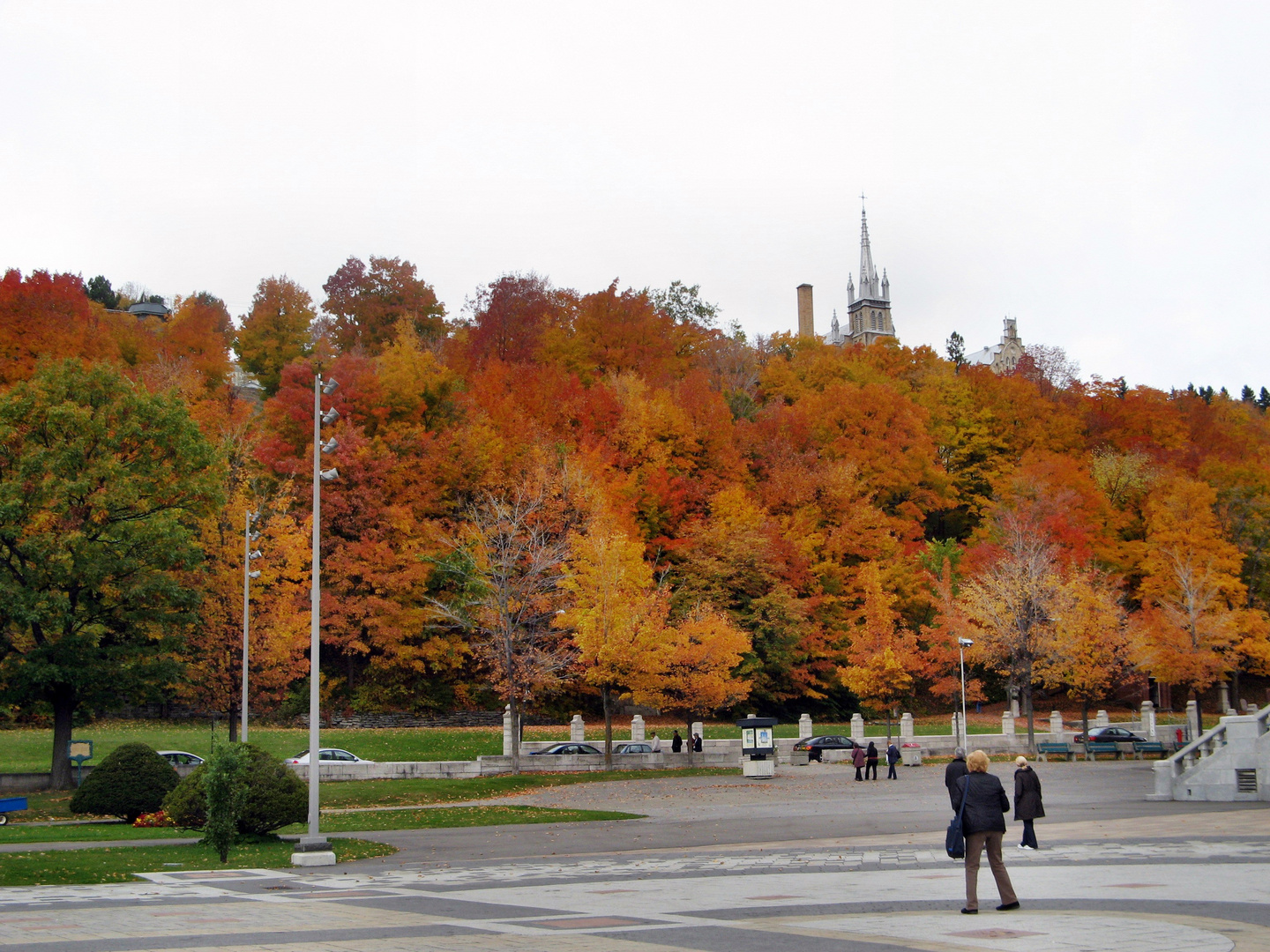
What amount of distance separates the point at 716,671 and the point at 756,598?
12.5 metres

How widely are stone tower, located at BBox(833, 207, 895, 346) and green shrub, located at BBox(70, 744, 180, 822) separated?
143 metres

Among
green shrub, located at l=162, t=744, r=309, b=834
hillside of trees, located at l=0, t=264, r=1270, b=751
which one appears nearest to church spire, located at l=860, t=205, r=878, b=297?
hillside of trees, located at l=0, t=264, r=1270, b=751

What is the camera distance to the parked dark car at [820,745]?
48625 millimetres

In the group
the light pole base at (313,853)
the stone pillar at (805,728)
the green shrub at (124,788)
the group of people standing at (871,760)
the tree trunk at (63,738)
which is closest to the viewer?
the light pole base at (313,853)

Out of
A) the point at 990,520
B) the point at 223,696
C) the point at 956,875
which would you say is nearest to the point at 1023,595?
the point at 990,520

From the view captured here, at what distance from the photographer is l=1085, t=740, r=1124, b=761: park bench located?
47.6 meters

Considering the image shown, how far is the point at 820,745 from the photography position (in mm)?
49062

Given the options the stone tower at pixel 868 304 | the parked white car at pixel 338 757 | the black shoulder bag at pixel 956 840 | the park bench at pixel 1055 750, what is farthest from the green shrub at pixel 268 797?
the stone tower at pixel 868 304

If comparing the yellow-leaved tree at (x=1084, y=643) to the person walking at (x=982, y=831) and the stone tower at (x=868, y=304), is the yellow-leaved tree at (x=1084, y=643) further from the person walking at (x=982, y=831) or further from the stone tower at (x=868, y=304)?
the stone tower at (x=868, y=304)

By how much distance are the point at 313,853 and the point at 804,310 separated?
137 metres

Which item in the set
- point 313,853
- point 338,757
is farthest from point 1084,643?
point 313,853

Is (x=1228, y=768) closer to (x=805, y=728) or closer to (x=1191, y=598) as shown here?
(x=805, y=728)

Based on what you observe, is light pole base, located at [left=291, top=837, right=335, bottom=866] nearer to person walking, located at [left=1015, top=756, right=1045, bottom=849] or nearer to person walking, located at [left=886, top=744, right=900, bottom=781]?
person walking, located at [left=1015, top=756, right=1045, bottom=849]

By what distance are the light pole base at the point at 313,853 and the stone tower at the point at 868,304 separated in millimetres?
148008
